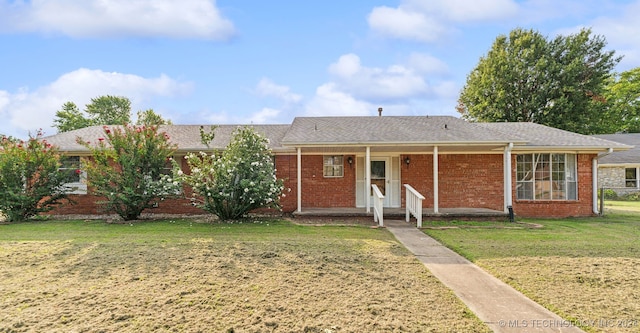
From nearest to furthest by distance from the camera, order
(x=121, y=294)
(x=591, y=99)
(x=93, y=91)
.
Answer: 1. (x=121, y=294)
2. (x=591, y=99)
3. (x=93, y=91)

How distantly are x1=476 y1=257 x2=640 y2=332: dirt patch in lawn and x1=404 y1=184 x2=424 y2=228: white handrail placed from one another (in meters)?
3.56

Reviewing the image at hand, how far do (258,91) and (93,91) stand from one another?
30.7 meters

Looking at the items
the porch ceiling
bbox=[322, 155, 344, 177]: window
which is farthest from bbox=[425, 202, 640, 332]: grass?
bbox=[322, 155, 344, 177]: window

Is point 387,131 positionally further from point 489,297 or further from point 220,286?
point 220,286

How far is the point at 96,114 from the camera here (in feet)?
132

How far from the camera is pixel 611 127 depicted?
32.6 meters

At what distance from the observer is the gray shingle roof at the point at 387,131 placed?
415 inches

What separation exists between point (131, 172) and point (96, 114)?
37.5m

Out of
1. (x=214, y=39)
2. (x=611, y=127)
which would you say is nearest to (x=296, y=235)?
(x=214, y=39)

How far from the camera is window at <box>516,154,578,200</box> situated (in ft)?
39.3

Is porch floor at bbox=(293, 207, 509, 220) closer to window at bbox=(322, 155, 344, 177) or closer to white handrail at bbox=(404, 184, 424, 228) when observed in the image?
white handrail at bbox=(404, 184, 424, 228)

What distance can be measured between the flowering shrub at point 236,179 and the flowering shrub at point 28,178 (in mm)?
4507

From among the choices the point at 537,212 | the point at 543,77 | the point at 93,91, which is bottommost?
the point at 537,212

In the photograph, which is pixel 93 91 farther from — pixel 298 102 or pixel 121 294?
pixel 121 294
